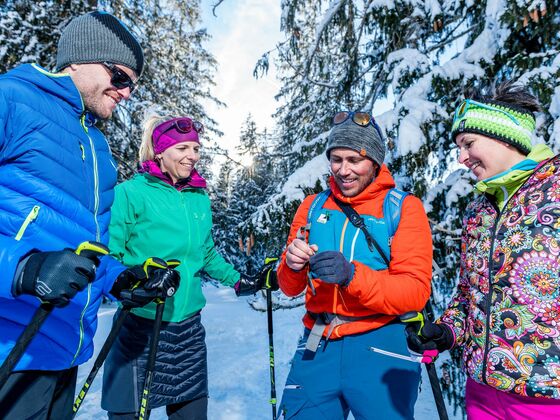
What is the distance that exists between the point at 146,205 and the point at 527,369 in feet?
8.09

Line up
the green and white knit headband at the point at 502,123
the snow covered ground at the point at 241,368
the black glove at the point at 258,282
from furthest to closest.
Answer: the snow covered ground at the point at 241,368
the black glove at the point at 258,282
the green and white knit headband at the point at 502,123

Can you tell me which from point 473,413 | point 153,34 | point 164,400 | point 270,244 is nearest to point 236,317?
point 270,244

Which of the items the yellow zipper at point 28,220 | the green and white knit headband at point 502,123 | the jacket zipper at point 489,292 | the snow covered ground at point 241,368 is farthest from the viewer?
the snow covered ground at point 241,368

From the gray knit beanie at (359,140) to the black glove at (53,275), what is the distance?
4.99 feet

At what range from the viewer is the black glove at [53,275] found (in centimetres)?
130

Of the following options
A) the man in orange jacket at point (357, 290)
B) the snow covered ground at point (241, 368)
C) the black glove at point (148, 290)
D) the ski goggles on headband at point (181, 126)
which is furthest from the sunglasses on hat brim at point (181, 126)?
the snow covered ground at point (241, 368)

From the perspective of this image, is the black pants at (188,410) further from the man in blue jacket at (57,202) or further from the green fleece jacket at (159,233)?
the man in blue jacket at (57,202)

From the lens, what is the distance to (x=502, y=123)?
72.7 inches

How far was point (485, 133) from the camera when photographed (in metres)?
1.86

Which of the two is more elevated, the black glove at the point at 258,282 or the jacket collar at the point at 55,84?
the jacket collar at the point at 55,84

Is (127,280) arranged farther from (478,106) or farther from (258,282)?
(478,106)

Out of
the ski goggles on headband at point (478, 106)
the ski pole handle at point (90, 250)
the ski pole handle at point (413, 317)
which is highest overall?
the ski goggles on headband at point (478, 106)

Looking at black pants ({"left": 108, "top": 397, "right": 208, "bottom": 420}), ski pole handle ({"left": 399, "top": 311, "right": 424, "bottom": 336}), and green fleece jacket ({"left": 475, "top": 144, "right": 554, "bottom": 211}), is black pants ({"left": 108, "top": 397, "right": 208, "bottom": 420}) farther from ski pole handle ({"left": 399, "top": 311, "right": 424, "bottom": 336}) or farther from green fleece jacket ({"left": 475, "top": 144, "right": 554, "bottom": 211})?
green fleece jacket ({"left": 475, "top": 144, "right": 554, "bottom": 211})

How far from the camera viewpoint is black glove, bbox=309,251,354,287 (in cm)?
165
